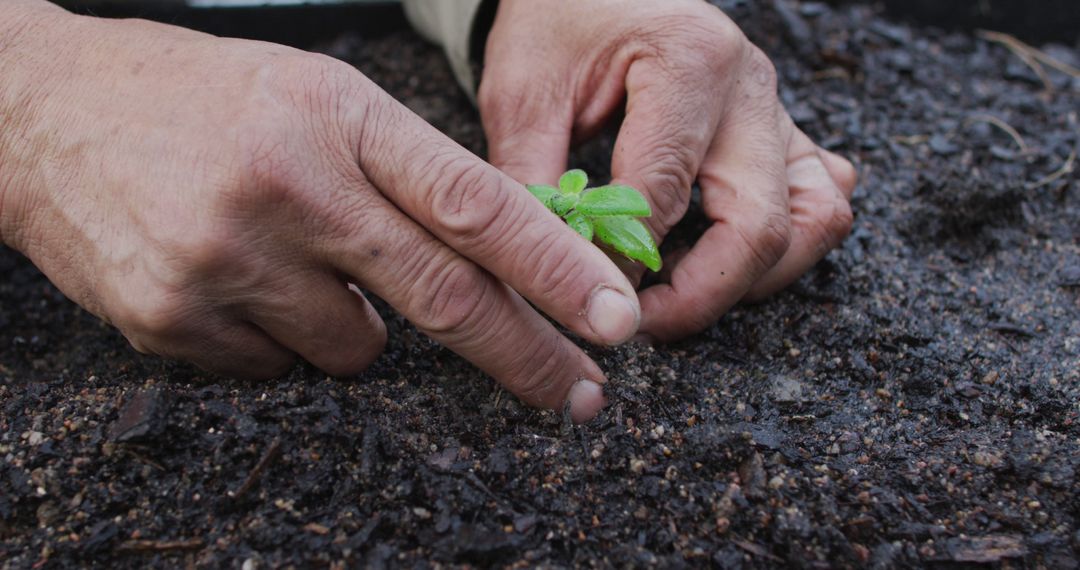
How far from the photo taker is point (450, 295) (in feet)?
5.23

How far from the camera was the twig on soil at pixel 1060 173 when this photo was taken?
276 cm

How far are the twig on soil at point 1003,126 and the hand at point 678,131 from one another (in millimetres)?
1070

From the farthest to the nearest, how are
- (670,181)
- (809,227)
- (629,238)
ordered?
(809,227), (670,181), (629,238)

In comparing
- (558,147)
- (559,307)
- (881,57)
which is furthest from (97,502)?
(881,57)

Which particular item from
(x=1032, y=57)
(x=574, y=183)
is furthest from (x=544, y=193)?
(x=1032, y=57)

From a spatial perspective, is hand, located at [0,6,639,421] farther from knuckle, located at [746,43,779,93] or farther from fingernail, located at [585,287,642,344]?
knuckle, located at [746,43,779,93]

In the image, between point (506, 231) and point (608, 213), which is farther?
point (608, 213)

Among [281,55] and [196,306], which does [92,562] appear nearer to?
[196,306]

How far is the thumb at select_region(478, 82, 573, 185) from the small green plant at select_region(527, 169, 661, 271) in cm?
40

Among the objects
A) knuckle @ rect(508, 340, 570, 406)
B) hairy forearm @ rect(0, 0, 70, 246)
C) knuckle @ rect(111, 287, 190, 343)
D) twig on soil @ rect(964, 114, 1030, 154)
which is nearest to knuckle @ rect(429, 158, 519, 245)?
knuckle @ rect(508, 340, 570, 406)

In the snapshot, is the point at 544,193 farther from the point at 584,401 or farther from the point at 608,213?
the point at 584,401

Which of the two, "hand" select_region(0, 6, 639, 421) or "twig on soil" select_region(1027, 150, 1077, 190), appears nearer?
"hand" select_region(0, 6, 639, 421)

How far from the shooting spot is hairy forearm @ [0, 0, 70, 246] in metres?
1.70

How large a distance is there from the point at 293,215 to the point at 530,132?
818mm
